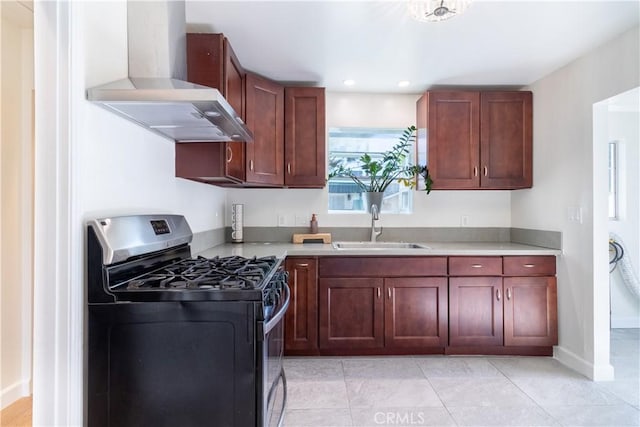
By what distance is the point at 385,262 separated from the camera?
2.81 metres

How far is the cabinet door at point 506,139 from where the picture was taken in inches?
123

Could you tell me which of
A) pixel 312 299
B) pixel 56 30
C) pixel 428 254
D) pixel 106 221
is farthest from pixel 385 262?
pixel 56 30

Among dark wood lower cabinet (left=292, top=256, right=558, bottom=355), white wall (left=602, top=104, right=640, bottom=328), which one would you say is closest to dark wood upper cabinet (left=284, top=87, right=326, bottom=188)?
dark wood lower cabinet (left=292, top=256, right=558, bottom=355)

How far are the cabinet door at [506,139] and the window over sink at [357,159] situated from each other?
2.25 feet

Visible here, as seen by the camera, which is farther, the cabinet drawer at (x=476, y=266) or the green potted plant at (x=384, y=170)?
the green potted plant at (x=384, y=170)

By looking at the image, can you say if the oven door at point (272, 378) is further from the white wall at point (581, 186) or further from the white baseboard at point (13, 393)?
the white wall at point (581, 186)

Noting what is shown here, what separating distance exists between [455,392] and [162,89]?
2434 millimetres

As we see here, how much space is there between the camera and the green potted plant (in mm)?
3252

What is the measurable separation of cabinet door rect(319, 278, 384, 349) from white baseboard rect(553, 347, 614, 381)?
1.42 metres

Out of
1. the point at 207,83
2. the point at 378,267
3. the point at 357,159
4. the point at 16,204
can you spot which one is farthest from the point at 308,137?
the point at 16,204

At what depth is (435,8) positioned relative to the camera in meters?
1.65

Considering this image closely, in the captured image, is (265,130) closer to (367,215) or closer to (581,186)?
(367,215)

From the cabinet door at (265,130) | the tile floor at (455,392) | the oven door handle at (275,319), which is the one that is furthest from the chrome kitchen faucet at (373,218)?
the oven door handle at (275,319)

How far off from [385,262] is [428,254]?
351mm
